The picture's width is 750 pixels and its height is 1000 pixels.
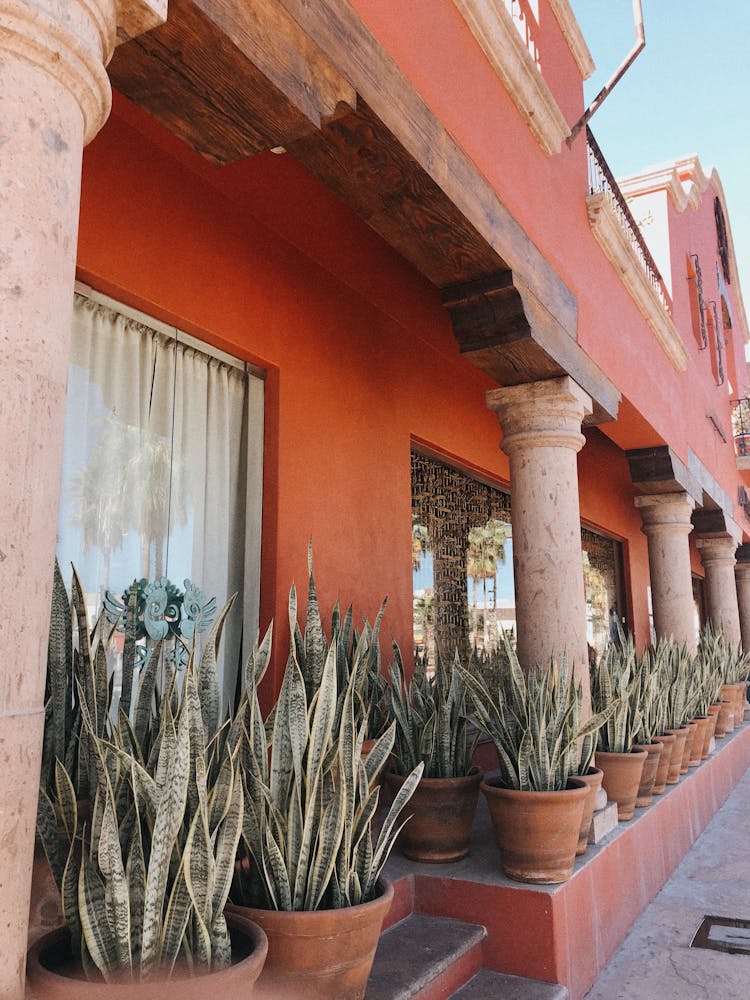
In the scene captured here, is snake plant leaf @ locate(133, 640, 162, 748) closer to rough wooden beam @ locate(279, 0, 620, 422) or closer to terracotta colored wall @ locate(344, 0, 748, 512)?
rough wooden beam @ locate(279, 0, 620, 422)

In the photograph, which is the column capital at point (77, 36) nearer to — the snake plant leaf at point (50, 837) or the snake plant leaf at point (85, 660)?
the snake plant leaf at point (85, 660)

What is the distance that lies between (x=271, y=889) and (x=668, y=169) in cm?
886

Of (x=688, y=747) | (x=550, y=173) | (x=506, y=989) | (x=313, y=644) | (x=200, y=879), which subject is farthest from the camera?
(x=688, y=747)

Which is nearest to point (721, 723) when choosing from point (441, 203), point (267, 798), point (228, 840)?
point (441, 203)

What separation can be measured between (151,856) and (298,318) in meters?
2.68

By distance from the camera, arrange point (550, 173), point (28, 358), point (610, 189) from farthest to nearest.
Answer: point (610, 189)
point (550, 173)
point (28, 358)

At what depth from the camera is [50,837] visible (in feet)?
5.29

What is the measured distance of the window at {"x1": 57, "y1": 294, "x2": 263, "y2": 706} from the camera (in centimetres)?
278

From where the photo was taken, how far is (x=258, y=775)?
75.2 inches

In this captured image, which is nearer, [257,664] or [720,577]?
[257,664]

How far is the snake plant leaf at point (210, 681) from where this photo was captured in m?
Answer: 2.04

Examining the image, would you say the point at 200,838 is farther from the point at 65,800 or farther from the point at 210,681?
the point at 210,681

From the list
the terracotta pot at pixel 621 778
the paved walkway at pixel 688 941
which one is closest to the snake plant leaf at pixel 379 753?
the paved walkway at pixel 688 941

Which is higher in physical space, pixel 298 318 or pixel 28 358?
pixel 298 318
